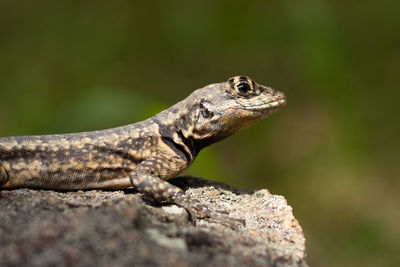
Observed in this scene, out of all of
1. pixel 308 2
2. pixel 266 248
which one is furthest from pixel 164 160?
pixel 308 2

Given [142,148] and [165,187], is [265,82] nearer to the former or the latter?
[142,148]

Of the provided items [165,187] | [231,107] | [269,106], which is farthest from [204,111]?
[165,187]

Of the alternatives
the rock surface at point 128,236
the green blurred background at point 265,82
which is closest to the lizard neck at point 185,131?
the rock surface at point 128,236

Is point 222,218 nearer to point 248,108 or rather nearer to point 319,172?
point 248,108

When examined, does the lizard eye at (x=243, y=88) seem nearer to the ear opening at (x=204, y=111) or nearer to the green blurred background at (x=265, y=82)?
the ear opening at (x=204, y=111)

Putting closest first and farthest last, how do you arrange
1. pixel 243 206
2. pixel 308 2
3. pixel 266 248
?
pixel 266 248 → pixel 243 206 → pixel 308 2
